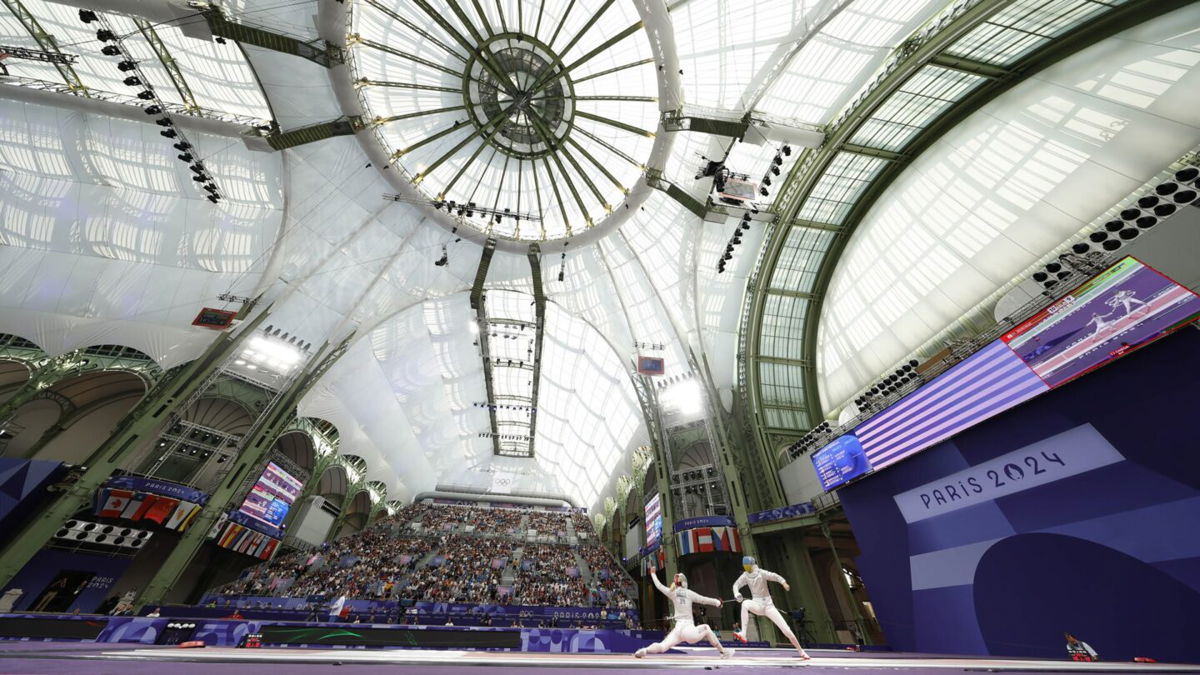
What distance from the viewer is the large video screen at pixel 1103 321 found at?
A: 9.59 metres

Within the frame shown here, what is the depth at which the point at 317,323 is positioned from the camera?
3069 cm

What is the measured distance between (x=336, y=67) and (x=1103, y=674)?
3063 cm

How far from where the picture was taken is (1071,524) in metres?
10.3

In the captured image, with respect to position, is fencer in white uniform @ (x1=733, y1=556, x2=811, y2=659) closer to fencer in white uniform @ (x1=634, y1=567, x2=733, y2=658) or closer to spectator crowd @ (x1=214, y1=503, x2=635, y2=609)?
fencer in white uniform @ (x1=634, y1=567, x2=733, y2=658)

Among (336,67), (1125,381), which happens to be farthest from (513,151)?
(1125,381)

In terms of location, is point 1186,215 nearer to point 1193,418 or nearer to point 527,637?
point 1193,418

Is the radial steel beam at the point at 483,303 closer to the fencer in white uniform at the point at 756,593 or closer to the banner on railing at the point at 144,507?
the banner on railing at the point at 144,507

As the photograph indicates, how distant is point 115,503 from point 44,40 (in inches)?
894

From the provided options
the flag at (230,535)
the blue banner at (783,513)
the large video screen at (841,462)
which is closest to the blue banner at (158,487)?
the flag at (230,535)

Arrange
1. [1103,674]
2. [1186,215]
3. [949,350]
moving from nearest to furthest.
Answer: [1103,674] → [1186,215] → [949,350]

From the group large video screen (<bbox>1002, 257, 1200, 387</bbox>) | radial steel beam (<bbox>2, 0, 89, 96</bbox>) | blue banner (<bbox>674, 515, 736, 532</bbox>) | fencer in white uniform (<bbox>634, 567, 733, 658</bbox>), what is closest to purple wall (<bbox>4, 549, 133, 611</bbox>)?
radial steel beam (<bbox>2, 0, 89, 96</bbox>)

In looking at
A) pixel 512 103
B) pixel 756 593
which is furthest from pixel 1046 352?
pixel 512 103

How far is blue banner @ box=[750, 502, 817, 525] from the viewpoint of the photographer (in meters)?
21.5

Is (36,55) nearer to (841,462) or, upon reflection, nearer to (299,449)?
(299,449)
